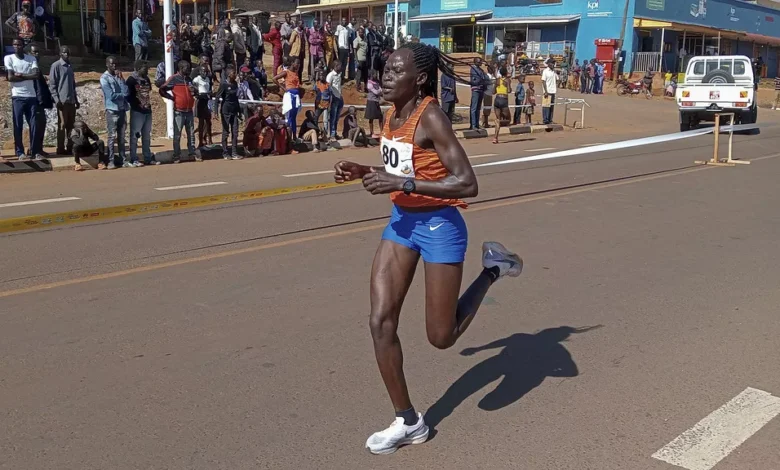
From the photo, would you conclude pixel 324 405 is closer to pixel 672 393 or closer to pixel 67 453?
pixel 67 453

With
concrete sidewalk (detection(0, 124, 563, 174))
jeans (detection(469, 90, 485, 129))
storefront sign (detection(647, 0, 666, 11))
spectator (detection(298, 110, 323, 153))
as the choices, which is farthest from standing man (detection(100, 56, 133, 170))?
storefront sign (detection(647, 0, 666, 11))

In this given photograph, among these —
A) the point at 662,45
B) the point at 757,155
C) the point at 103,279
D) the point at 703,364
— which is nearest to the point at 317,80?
the point at 757,155

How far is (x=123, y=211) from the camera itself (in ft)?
30.2

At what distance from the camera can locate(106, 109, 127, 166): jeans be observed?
13.2 m

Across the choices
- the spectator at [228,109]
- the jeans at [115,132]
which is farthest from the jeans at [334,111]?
the jeans at [115,132]

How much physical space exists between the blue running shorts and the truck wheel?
70.4 feet

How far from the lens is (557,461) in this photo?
139 inches

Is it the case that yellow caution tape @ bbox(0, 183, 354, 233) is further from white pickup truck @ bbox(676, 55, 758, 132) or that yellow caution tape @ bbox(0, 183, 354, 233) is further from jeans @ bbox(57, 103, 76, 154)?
white pickup truck @ bbox(676, 55, 758, 132)

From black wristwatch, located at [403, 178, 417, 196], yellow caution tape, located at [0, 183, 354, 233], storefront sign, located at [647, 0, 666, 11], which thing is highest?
storefront sign, located at [647, 0, 666, 11]

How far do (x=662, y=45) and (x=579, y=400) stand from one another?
48.4m

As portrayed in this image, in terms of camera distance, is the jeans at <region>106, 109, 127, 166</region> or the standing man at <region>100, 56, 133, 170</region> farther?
the jeans at <region>106, 109, 127, 166</region>

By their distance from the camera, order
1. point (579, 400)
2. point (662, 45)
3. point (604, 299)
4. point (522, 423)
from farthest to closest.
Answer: point (662, 45), point (604, 299), point (579, 400), point (522, 423)

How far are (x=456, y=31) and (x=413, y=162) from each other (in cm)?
5469

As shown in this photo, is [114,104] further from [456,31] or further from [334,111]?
[456,31]
